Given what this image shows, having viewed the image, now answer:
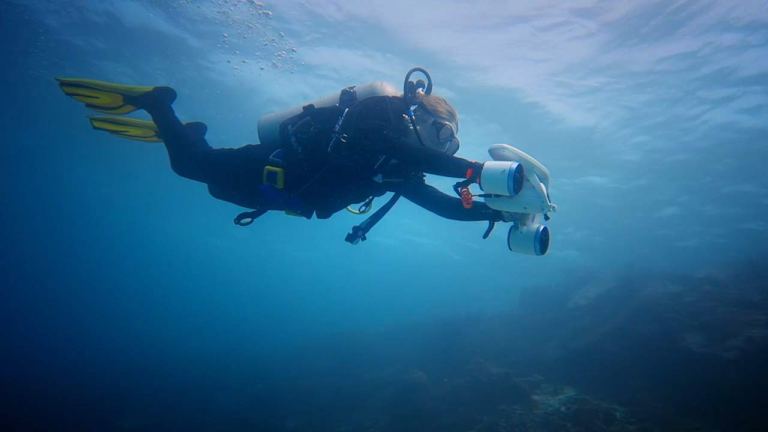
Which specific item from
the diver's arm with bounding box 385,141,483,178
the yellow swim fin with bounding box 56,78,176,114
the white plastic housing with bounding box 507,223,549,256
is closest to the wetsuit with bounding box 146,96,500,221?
the diver's arm with bounding box 385,141,483,178

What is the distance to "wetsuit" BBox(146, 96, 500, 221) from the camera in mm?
3732

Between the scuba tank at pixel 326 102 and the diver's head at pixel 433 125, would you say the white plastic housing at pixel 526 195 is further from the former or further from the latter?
the scuba tank at pixel 326 102

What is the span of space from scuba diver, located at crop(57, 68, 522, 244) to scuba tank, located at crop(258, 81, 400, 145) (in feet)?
0.05

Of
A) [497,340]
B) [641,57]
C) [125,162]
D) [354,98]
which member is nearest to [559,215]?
[497,340]

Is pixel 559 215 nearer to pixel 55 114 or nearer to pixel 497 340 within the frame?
pixel 497 340

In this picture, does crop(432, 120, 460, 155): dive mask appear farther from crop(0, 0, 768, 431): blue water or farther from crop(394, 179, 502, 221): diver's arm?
crop(0, 0, 768, 431): blue water

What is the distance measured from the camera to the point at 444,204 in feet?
13.8

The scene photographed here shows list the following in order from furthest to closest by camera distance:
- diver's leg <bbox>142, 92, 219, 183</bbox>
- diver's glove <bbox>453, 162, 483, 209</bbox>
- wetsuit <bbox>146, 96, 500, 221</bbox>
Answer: diver's leg <bbox>142, 92, 219, 183</bbox>
wetsuit <bbox>146, 96, 500, 221</bbox>
diver's glove <bbox>453, 162, 483, 209</bbox>

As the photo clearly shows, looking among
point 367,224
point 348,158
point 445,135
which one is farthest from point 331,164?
point 445,135

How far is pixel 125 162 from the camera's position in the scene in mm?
32250

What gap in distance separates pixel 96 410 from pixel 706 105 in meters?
26.5

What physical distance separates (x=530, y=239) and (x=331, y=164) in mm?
2275

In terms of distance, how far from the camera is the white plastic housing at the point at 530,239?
3365mm

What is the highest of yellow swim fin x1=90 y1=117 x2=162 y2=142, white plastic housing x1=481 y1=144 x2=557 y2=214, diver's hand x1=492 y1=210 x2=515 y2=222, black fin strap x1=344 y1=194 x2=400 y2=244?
yellow swim fin x1=90 y1=117 x2=162 y2=142
